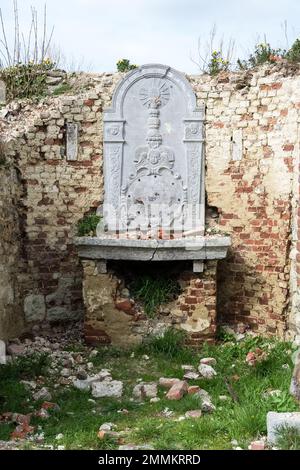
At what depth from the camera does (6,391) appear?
18.0ft

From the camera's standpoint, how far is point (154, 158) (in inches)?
285

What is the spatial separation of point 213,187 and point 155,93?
1.43m

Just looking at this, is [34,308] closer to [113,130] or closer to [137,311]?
[137,311]

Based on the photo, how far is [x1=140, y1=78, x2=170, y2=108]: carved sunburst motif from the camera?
23.6ft

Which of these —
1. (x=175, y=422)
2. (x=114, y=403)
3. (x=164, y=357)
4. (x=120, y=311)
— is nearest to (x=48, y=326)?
(x=120, y=311)

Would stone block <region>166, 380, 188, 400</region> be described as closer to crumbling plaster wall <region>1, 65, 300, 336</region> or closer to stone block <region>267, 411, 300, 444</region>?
stone block <region>267, 411, 300, 444</region>

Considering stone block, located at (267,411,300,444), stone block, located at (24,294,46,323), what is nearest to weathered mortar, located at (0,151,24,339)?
stone block, located at (24,294,46,323)

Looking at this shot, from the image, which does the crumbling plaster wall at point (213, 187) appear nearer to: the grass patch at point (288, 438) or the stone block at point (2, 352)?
the stone block at point (2, 352)

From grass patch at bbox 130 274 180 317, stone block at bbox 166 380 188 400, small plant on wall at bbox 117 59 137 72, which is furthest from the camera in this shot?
small plant on wall at bbox 117 59 137 72

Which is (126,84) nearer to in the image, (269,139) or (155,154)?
(155,154)

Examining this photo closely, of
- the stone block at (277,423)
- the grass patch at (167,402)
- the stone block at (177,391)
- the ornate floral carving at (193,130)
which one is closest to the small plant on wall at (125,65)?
the ornate floral carving at (193,130)

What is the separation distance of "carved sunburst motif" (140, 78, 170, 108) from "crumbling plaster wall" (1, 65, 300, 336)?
410 mm

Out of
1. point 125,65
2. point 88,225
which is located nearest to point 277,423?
point 88,225

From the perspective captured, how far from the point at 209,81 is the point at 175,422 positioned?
445cm
